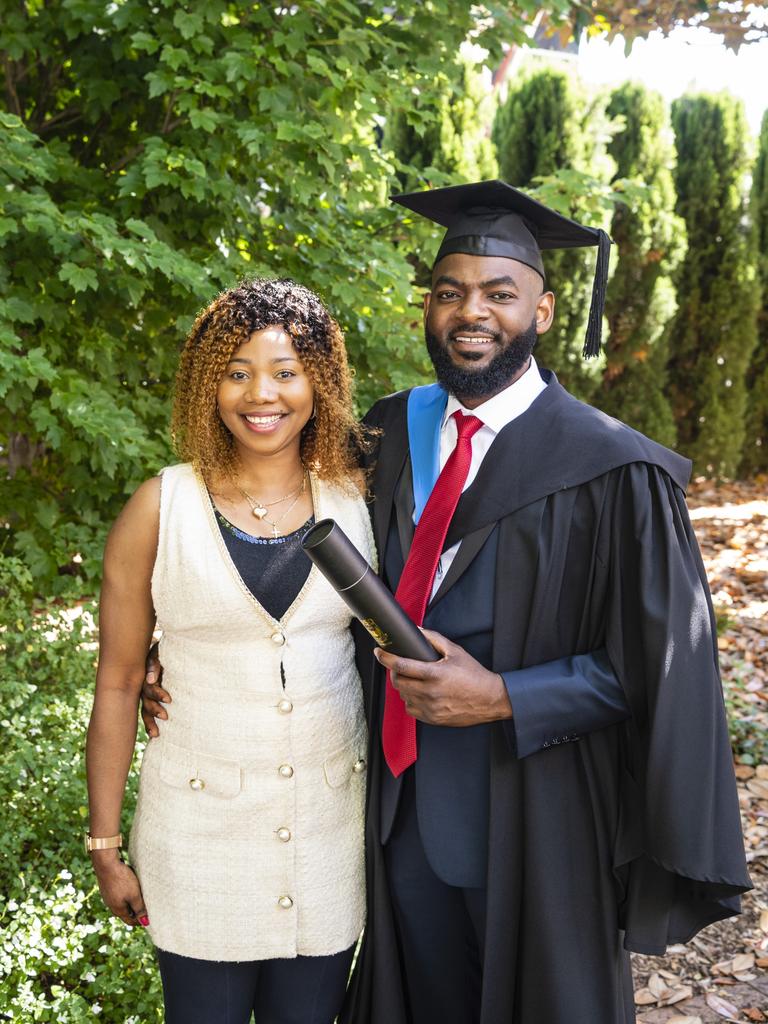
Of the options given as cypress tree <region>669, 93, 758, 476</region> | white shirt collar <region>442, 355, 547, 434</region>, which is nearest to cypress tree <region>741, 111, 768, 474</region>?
cypress tree <region>669, 93, 758, 476</region>

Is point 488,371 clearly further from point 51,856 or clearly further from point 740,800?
point 740,800

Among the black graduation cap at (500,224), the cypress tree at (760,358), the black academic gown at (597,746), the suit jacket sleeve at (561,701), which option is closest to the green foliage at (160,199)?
the black graduation cap at (500,224)

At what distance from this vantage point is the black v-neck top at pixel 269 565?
193 cm

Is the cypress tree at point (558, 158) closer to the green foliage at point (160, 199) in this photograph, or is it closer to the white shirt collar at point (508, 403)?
the green foliage at point (160, 199)

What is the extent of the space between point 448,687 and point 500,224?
3.56 ft

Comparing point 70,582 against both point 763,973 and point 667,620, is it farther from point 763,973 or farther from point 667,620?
point 763,973

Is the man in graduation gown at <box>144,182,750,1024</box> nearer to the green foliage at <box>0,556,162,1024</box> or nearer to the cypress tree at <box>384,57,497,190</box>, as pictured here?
the green foliage at <box>0,556,162,1024</box>

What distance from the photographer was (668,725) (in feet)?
6.07

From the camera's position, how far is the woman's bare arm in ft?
6.33

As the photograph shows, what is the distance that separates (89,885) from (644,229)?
7.32m

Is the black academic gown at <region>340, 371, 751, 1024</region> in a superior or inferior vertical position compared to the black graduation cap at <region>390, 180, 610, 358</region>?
inferior

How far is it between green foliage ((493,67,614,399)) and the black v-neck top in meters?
6.48

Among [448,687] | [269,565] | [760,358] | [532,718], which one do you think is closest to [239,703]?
[269,565]

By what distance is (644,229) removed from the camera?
8.52 metres
